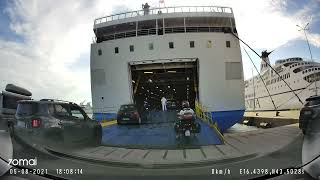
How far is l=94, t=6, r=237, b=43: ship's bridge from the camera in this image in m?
1.52

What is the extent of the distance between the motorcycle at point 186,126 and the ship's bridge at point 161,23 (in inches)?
23.0

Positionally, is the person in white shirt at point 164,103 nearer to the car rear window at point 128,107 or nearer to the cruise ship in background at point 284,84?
the car rear window at point 128,107

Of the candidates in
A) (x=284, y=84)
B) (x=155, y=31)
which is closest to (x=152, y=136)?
(x=155, y=31)

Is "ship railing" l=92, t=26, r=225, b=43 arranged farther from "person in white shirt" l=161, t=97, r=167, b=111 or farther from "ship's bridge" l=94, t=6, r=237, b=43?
"person in white shirt" l=161, t=97, r=167, b=111

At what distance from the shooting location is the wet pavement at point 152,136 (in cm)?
146

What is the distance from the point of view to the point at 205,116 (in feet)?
5.48

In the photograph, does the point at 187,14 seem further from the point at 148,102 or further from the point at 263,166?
the point at 263,166

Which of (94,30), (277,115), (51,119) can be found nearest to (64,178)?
(51,119)

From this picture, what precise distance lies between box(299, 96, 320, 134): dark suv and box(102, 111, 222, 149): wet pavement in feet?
1.51

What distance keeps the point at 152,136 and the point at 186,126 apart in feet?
0.66

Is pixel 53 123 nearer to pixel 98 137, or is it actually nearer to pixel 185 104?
pixel 98 137

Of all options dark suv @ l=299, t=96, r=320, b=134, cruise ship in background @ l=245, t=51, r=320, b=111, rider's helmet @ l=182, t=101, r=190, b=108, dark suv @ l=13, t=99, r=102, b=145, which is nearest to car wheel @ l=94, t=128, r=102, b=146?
dark suv @ l=13, t=99, r=102, b=145

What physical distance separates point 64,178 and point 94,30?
84 centimetres

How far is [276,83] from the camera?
1677mm
